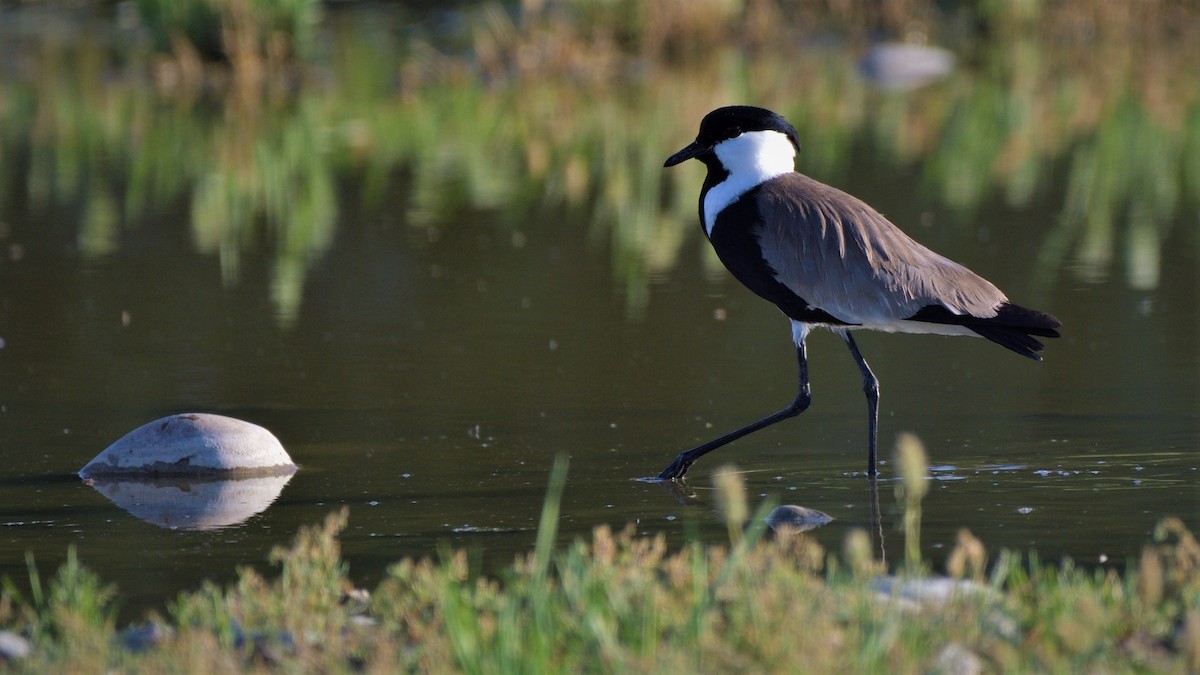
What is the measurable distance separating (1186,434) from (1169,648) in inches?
105

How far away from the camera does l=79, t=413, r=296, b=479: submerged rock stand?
247 inches

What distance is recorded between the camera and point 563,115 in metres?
16.7

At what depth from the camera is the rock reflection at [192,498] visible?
225 inches

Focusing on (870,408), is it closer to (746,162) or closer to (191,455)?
(746,162)

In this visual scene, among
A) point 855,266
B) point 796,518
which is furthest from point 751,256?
point 796,518

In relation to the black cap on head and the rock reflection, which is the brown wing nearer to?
the black cap on head

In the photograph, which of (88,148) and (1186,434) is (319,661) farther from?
(88,148)

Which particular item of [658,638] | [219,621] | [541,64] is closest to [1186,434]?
[658,638]

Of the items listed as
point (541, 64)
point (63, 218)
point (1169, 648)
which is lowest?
point (1169, 648)

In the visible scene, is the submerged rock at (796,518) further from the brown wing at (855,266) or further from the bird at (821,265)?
the brown wing at (855,266)

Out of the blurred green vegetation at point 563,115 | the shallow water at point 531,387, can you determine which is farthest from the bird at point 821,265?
the blurred green vegetation at point 563,115

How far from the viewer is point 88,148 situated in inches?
599

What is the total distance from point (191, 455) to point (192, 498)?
0.31m

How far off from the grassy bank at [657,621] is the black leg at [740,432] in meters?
1.66
